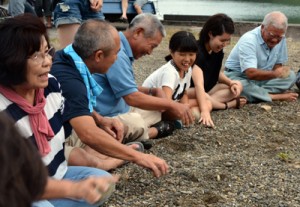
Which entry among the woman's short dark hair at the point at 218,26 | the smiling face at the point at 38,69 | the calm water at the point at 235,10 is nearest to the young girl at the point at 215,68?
the woman's short dark hair at the point at 218,26

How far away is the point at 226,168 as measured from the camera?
317cm

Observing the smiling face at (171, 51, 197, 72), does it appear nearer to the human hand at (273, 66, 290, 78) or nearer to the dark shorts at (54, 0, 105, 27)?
the dark shorts at (54, 0, 105, 27)

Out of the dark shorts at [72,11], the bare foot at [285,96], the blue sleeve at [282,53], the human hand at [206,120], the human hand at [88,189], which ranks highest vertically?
the dark shorts at [72,11]

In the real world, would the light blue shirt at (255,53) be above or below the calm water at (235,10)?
above

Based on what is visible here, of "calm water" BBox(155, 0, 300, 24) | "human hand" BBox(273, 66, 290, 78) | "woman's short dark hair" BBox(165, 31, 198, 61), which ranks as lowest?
"calm water" BBox(155, 0, 300, 24)

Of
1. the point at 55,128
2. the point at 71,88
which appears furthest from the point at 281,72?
the point at 55,128

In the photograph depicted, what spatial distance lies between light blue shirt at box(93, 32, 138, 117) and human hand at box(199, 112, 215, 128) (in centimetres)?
98

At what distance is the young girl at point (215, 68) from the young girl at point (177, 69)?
0.27 metres

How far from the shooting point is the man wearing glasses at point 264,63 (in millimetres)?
4758

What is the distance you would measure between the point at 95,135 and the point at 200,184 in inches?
31.8

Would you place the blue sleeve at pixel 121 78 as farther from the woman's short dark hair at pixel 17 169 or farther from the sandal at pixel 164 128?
the woman's short dark hair at pixel 17 169

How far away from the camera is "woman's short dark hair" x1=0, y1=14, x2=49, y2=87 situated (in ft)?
6.38

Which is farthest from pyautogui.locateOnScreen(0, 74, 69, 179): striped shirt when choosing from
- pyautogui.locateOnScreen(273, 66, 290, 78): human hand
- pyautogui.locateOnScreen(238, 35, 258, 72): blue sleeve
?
pyautogui.locateOnScreen(273, 66, 290, 78): human hand

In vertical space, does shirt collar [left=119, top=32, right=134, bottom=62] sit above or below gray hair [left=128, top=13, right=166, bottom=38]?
below
